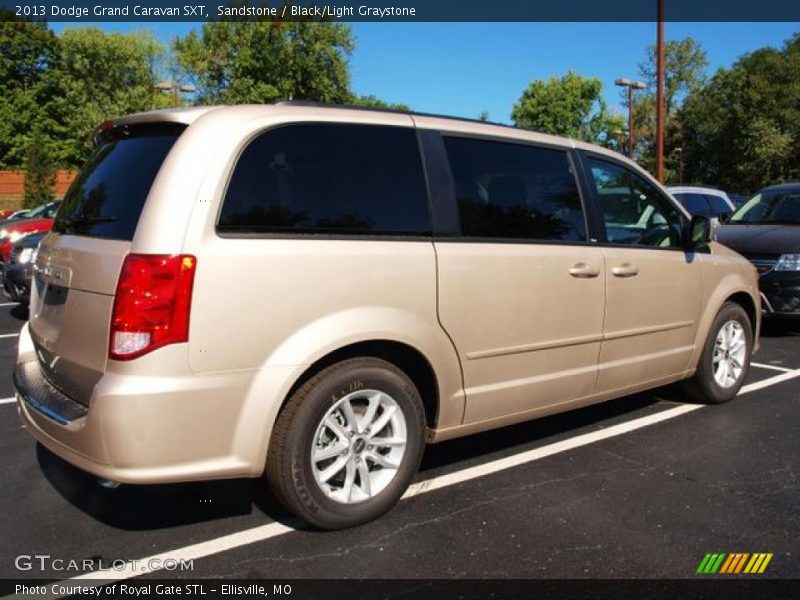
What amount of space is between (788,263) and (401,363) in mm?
5871

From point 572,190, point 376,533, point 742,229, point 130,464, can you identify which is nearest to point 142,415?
point 130,464

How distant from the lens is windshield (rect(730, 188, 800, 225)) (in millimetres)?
8531

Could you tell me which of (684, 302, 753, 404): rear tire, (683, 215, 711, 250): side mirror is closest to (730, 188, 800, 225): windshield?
(684, 302, 753, 404): rear tire

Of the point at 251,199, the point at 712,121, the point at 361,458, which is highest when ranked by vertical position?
the point at 712,121

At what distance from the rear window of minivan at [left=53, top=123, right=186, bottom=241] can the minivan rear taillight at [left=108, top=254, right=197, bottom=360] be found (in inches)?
9.7

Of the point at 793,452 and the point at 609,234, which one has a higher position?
the point at 609,234

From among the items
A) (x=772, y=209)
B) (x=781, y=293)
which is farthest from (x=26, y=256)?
(x=772, y=209)

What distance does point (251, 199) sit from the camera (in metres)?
2.90

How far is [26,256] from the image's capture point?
27.9ft

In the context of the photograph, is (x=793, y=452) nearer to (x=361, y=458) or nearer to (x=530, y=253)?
(x=530, y=253)

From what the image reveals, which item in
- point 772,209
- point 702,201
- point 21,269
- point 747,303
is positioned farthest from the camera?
point 702,201

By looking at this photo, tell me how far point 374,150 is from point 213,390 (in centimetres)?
131

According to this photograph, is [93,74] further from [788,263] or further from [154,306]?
[154,306]

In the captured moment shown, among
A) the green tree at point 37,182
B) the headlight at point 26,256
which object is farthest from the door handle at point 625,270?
the green tree at point 37,182
